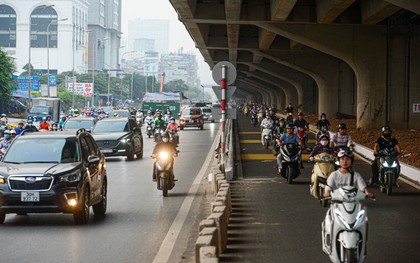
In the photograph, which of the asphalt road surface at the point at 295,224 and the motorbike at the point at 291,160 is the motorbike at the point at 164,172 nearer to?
the asphalt road surface at the point at 295,224

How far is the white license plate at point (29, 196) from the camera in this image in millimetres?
13047

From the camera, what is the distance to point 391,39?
38125 mm

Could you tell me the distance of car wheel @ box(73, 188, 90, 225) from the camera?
43.7 ft

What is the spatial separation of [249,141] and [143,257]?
101 ft

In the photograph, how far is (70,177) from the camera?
1332 cm

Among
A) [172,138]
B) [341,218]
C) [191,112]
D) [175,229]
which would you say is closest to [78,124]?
[172,138]

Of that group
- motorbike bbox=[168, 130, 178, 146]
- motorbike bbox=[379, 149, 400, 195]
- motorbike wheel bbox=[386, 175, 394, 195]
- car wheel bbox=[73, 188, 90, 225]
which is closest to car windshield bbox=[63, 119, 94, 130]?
motorbike bbox=[168, 130, 178, 146]

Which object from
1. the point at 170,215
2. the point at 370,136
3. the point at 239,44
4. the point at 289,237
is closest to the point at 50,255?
the point at 289,237

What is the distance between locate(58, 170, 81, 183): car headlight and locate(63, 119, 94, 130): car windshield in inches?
848

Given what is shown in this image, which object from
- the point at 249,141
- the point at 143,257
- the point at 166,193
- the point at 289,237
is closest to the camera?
the point at 143,257

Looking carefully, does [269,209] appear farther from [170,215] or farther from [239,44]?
[239,44]

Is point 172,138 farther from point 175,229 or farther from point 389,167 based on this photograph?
point 175,229

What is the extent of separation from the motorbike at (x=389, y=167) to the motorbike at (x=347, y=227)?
348 inches

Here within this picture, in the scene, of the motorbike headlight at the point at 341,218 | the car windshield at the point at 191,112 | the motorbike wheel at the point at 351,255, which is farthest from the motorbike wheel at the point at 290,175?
the car windshield at the point at 191,112
